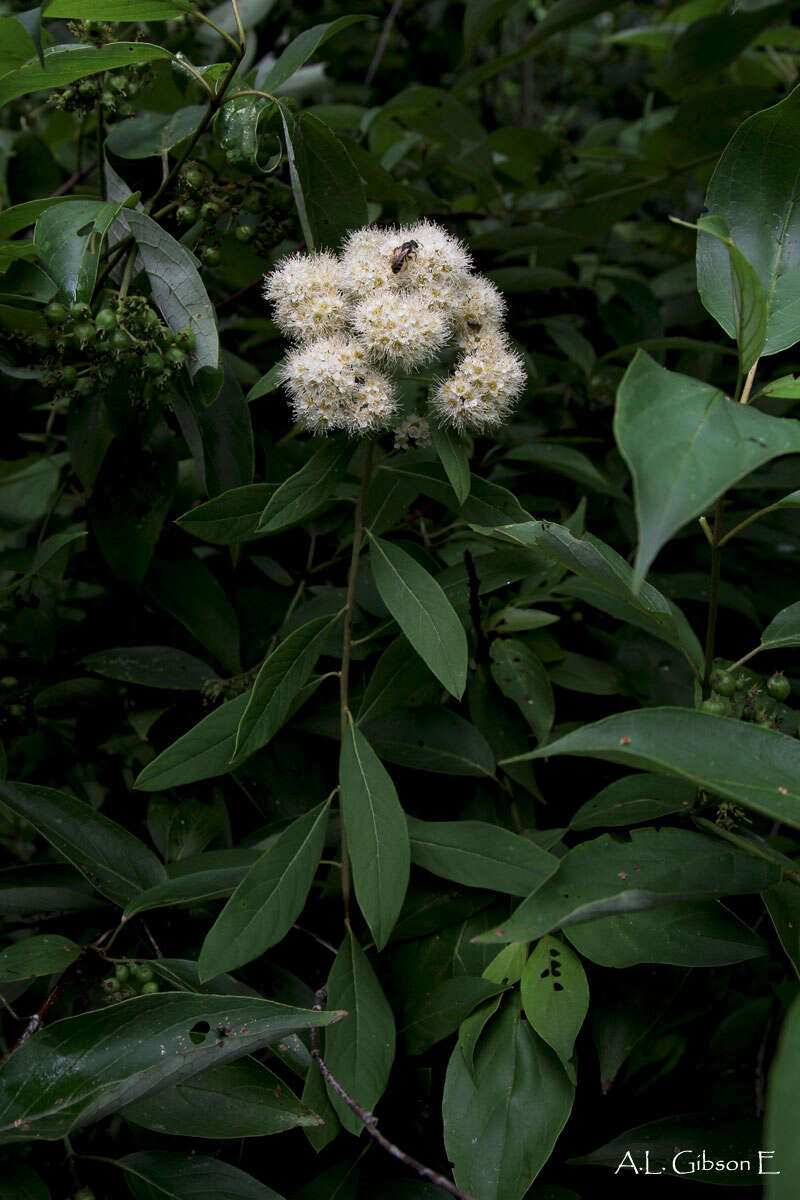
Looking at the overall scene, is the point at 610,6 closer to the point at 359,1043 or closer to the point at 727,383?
the point at 727,383

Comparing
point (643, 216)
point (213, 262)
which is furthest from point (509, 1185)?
point (643, 216)

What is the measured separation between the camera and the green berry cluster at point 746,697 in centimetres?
104

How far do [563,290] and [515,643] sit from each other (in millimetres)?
1206

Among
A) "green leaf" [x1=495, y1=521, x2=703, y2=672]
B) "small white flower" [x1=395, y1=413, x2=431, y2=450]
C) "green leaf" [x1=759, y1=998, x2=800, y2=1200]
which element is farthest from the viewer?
"small white flower" [x1=395, y1=413, x2=431, y2=450]

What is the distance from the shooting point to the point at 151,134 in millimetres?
1406

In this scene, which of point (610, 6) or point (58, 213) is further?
point (610, 6)

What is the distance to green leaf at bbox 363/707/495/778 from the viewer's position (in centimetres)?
124

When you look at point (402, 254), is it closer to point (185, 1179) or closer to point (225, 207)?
point (225, 207)

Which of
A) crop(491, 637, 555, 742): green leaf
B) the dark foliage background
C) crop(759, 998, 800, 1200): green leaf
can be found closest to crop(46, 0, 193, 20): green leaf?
the dark foliage background

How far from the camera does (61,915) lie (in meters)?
1.32

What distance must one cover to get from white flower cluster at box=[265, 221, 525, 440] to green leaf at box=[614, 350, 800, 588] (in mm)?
393

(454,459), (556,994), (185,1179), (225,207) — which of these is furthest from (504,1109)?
(225,207)

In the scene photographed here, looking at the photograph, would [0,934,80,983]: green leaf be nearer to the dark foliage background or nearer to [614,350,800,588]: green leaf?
the dark foliage background

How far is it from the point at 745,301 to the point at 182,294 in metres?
0.72
